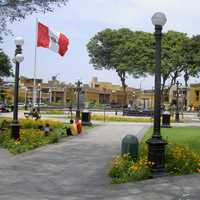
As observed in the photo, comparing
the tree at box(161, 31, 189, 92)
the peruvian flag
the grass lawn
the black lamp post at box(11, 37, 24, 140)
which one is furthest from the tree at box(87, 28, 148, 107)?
the black lamp post at box(11, 37, 24, 140)

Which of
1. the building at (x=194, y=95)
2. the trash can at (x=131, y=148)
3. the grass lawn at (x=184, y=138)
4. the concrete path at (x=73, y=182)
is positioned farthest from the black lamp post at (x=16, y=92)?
the building at (x=194, y=95)

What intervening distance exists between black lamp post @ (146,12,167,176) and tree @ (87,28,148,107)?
52243mm

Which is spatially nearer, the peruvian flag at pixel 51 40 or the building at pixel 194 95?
the peruvian flag at pixel 51 40

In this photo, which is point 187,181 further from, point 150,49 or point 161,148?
point 150,49

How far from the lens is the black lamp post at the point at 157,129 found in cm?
1070

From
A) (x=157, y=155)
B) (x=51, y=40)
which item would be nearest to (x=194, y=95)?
(x=51, y=40)

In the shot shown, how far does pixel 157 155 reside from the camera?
A: 35.2 feet

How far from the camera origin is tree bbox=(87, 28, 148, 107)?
65.2m

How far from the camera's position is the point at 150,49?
6169cm

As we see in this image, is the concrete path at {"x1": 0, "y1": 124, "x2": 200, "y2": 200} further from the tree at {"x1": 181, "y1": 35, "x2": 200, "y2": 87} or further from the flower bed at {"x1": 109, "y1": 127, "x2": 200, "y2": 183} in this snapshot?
the tree at {"x1": 181, "y1": 35, "x2": 200, "y2": 87}

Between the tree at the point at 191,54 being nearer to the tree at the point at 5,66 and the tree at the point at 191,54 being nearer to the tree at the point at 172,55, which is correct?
the tree at the point at 172,55

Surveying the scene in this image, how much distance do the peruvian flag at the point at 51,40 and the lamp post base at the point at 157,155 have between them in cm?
2274

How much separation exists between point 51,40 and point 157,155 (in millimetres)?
24870

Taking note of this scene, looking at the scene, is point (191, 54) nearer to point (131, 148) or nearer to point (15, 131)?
point (15, 131)
